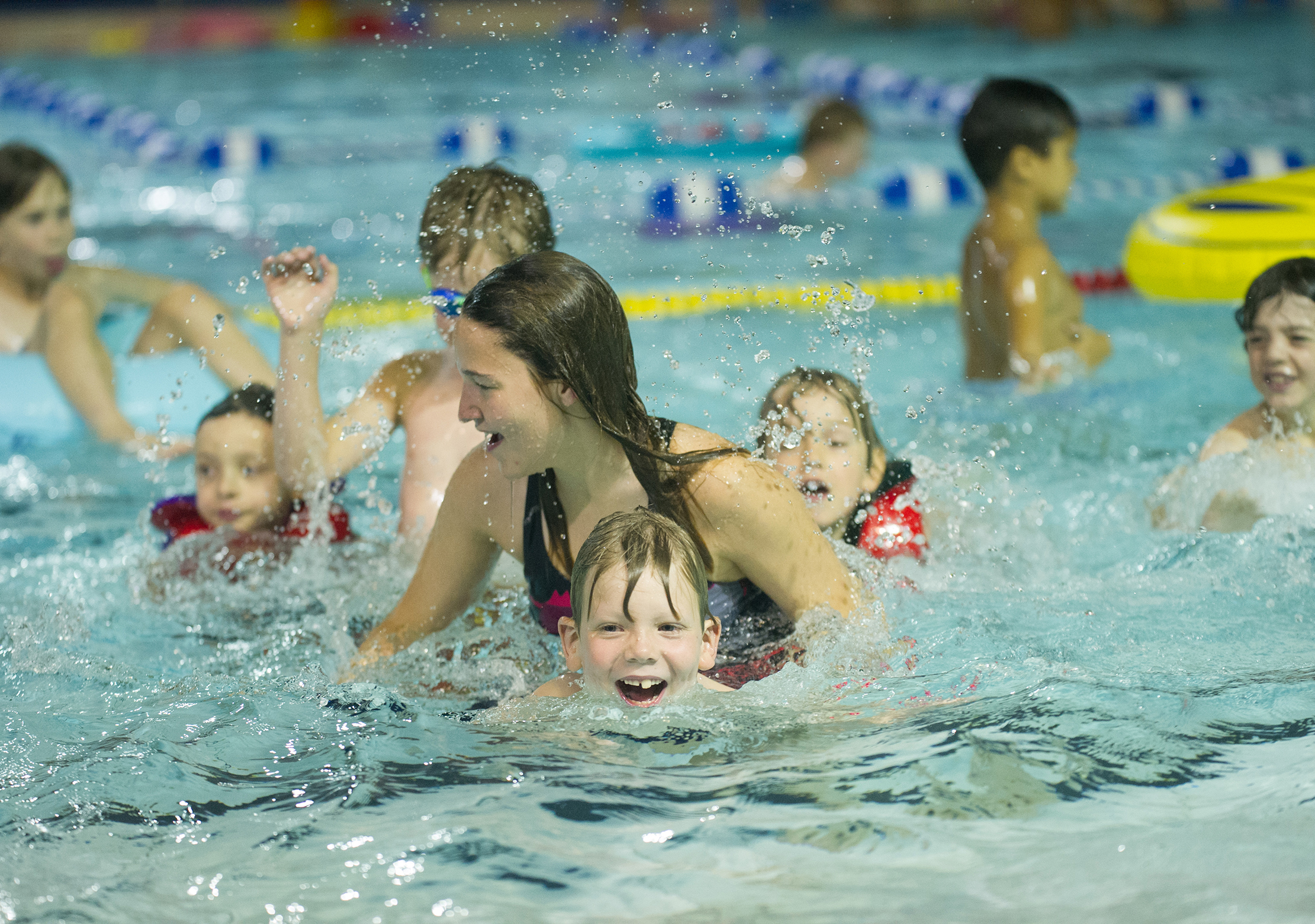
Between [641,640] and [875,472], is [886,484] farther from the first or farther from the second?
[641,640]

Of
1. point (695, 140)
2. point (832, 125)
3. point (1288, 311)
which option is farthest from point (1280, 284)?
point (695, 140)

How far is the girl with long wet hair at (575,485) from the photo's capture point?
238 cm

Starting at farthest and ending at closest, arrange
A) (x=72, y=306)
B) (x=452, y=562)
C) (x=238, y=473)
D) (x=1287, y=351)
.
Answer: (x=72, y=306) → (x=238, y=473) → (x=1287, y=351) → (x=452, y=562)

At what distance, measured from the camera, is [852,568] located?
10.2 feet

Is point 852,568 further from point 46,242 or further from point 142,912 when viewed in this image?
point 46,242

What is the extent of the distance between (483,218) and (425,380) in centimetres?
54

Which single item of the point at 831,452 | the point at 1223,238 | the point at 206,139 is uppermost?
the point at 206,139

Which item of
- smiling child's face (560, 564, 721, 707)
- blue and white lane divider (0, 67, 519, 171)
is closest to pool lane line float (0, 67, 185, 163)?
blue and white lane divider (0, 67, 519, 171)

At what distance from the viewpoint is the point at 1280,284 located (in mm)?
3496

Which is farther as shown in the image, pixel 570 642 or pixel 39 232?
pixel 39 232

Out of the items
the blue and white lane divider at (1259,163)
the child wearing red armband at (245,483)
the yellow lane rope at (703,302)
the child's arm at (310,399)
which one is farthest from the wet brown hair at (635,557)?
the blue and white lane divider at (1259,163)

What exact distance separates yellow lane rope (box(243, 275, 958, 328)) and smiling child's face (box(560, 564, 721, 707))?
12.7 ft

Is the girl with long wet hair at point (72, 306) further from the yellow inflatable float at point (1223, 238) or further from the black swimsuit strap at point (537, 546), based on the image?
the yellow inflatable float at point (1223, 238)

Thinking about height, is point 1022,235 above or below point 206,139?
below
